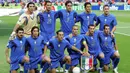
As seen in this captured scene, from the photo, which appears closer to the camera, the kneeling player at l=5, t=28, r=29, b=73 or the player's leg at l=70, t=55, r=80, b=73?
the kneeling player at l=5, t=28, r=29, b=73

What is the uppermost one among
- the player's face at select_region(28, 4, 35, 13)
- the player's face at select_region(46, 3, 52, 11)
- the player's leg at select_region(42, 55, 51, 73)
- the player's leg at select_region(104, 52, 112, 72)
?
the player's face at select_region(28, 4, 35, 13)

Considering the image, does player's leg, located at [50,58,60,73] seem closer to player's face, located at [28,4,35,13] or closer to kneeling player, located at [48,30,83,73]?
kneeling player, located at [48,30,83,73]

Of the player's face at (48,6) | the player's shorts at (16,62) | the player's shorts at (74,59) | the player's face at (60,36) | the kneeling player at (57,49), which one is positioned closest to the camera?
the player's shorts at (16,62)

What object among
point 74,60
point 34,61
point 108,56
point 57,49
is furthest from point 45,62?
point 108,56

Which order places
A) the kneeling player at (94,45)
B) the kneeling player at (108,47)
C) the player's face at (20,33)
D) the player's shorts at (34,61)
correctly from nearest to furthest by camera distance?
the player's face at (20,33), the player's shorts at (34,61), the kneeling player at (94,45), the kneeling player at (108,47)

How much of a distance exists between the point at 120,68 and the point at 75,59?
5.65 ft

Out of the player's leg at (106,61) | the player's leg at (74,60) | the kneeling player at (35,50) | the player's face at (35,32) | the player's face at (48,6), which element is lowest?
the player's leg at (106,61)

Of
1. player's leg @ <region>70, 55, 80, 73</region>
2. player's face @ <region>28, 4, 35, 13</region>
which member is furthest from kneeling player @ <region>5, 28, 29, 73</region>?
player's leg @ <region>70, 55, 80, 73</region>

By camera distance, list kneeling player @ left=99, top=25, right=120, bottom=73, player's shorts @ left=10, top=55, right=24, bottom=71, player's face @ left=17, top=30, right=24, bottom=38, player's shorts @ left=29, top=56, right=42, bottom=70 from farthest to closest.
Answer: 1. kneeling player @ left=99, top=25, right=120, bottom=73
2. player's shorts @ left=29, top=56, right=42, bottom=70
3. player's shorts @ left=10, top=55, right=24, bottom=71
4. player's face @ left=17, top=30, right=24, bottom=38

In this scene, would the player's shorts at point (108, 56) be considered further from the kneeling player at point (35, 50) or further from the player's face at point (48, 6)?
the player's face at point (48, 6)

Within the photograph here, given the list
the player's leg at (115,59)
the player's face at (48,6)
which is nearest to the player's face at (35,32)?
the player's face at (48,6)

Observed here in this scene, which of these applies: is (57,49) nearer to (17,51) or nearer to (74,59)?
(74,59)

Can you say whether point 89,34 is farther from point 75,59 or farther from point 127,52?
point 127,52

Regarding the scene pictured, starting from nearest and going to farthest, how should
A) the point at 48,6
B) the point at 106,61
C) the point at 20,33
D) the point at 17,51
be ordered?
the point at 20,33 < the point at 17,51 < the point at 106,61 < the point at 48,6
